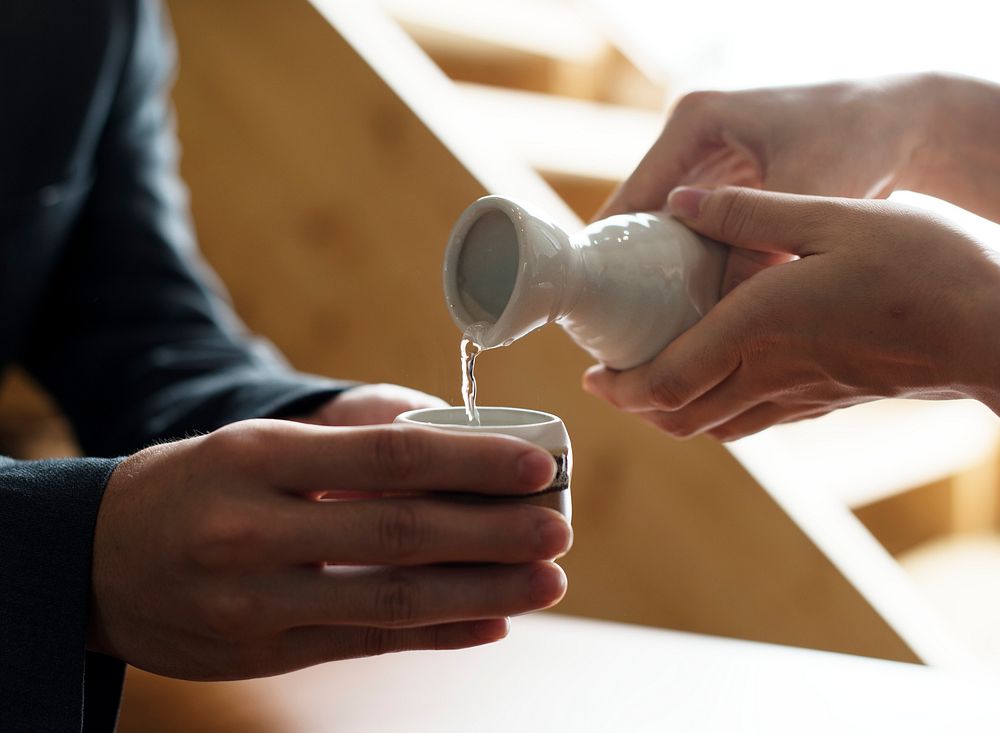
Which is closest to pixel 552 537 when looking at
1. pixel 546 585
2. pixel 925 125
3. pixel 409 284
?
pixel 546 585

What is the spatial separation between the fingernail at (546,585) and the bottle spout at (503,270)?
0.19 metres

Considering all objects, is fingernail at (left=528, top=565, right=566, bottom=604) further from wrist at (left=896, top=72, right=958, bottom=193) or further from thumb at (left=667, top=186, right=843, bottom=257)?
wrist at (left=896, top=72, right=958, bottom=193)

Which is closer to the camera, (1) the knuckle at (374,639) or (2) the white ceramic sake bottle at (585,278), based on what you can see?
(1) the knuckle at (374,639)

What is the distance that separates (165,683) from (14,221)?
2.50 feet

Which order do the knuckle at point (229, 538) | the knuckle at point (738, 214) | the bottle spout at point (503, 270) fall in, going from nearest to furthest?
the knuckle at point (229, 538) < the bottle spout at point (503, 270) < the knuckle at point (738, 214)

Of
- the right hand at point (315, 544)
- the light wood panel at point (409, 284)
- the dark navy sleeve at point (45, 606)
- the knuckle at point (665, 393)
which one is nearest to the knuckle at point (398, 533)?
the right hand at point (315, 544)

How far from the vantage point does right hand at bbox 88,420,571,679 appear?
0.54 m

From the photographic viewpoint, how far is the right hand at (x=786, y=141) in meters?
0.88

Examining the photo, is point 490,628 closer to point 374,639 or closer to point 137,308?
point 374,639

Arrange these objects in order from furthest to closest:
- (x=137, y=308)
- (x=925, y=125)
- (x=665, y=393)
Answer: (x=137, y=308) → (x=925, y=125) → (x=665, y=393)

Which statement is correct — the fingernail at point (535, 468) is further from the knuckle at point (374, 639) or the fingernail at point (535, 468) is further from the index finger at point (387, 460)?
the knuckle at point (374, 639)

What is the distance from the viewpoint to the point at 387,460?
543mm

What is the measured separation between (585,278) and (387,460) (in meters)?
0.25

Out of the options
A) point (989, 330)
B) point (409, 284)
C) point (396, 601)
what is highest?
point (989, 330)
